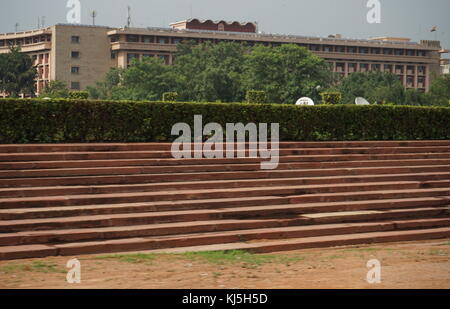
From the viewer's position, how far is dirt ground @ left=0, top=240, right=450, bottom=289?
8711 mm

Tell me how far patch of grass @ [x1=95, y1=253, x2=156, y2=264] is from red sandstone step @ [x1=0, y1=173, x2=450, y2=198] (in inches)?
106

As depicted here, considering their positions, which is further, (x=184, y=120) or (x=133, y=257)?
(x=184, y=120)

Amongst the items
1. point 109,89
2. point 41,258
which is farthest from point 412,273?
point 109,89

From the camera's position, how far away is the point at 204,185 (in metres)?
14.1

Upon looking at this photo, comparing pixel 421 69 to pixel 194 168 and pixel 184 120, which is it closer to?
pixel 184 120

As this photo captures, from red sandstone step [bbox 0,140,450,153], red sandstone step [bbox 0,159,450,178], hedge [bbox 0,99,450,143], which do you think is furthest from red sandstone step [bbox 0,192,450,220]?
hedge [bbox 0,99,450,143]

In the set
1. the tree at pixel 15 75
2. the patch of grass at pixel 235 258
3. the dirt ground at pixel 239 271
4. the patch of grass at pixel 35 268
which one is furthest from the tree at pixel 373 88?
the patch of grass at pixel 35 268

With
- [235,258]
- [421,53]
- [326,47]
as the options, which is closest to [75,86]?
[326,47]

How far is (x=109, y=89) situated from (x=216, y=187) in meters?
67.6

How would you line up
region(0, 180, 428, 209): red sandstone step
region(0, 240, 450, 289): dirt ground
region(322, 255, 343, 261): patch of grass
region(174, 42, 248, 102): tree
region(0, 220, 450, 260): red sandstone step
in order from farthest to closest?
region(174, 42, 248, 102): tree
region(0, 180, 428, 209): red sandstone step
region(322, 255, 343, 261): patch of grass
region(0, 220, 450, 260): red sandstone step
region(0, 240, 450, 289): dirt ground

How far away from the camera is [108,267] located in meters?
9.62

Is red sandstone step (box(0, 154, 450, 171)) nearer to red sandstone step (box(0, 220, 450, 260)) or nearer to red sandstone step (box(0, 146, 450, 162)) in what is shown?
red sandstone step (box(0, 146, 450, 162))

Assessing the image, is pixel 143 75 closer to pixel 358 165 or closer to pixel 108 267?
pixel 358 165

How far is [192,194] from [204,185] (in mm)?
809
